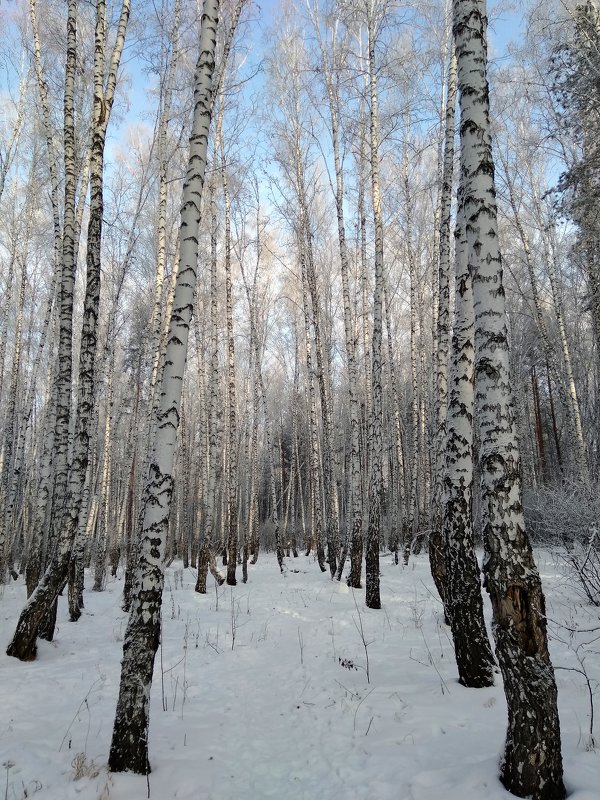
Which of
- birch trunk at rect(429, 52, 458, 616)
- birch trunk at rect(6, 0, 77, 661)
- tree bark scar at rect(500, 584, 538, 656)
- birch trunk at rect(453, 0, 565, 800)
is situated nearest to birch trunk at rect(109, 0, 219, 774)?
birch trunk at rect(453, 0, 565, 800)

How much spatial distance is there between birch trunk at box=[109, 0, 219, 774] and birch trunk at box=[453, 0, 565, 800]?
1.96m

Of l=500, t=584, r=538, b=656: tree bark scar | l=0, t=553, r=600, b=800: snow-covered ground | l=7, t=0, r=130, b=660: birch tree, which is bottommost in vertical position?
l=0, t=553, r=600, b=800: snow-covered ground

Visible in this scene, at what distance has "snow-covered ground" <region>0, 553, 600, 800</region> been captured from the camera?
2.71 m

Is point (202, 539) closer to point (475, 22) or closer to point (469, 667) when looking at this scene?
point (469, 667)

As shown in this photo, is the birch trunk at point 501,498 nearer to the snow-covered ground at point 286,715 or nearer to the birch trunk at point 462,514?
the snow-covered ground at point 286,715

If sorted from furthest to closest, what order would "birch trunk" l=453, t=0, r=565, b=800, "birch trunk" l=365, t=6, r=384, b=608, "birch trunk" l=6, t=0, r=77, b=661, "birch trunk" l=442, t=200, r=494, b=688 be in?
"birch trunk" l=365, t=6, r=384, b=608 < "birch trunk" l=6, t=0, r=77, b=661 < "birch trunk" l=442, t=200, r=494, b=688 < "birch trunk" l=453, t=0, r=565, b=800

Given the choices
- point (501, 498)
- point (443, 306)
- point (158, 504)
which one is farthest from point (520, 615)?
point (443, 306)

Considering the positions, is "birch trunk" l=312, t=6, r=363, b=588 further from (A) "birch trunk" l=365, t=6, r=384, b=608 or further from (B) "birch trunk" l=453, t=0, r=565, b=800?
(B) "birch trunk" l=453, t=0, r=565, b=800

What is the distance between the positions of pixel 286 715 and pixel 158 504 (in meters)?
2.33

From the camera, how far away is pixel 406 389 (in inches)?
961

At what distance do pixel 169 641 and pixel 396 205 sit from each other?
44.3 feet

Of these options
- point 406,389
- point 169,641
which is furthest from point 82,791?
point 406,389

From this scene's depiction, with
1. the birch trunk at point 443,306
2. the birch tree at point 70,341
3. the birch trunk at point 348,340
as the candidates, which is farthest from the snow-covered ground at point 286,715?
the birch trunk at point 348,340

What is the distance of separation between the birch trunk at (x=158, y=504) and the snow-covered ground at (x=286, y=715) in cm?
23
